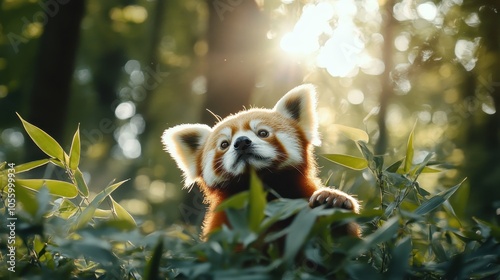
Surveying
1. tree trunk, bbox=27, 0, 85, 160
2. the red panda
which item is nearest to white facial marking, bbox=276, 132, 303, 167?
the red panda

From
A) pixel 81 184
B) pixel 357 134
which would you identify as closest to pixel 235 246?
pixel 81 184

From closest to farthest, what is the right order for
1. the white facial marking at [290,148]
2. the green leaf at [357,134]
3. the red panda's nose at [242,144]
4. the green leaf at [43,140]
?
the green leaf at [43,140], the green leaf at [357,134], the red panda's nose at [242,144], the white facial marking at [290,148]

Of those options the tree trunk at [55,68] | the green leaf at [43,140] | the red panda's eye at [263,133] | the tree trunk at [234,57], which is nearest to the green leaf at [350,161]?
the red panda's eye at [263,133]

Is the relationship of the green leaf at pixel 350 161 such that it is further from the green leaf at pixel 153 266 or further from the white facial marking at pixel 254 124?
the green leaf at pixel 153 266

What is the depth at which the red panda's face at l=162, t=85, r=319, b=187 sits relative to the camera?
295cm

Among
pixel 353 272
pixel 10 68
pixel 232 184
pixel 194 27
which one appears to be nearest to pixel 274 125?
pixel 232 184

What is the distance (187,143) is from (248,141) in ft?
2.37

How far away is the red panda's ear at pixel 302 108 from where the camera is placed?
3414 mm

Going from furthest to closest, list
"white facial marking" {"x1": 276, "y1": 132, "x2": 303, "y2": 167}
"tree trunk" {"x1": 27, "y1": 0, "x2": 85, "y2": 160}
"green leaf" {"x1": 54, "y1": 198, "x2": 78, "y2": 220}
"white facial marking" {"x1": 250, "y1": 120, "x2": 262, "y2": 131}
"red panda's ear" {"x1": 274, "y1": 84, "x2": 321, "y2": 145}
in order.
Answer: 1. "tree trunk" {"x1": 27, "y1": 0, "x2": 85, "y2": 160}
2. "red panda's ear" {"x1": 274, "y1": 84, "x2": 321, "y2": 145}
3. "white facial marking" {"x1": 250, "y1": 120, "x2": 262, "y2": 131}
4. "white facial marking" {"x1": 276, "y1": 132, "x2": 303, "y2": 167}
5. "green leaf" {"x1": 54, "y1": 198, "x2": 78, "y2": 220}

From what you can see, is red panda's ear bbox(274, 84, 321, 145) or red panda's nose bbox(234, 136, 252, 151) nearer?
red panda's nose bbox(234, 136, 252, 151)

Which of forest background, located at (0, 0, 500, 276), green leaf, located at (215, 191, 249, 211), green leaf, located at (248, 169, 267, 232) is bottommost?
forest background, located at (0, 0, 500, 276)

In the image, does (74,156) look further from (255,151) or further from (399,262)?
(399,262)

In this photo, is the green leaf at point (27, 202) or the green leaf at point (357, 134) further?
the green leaf at point (357, 134)

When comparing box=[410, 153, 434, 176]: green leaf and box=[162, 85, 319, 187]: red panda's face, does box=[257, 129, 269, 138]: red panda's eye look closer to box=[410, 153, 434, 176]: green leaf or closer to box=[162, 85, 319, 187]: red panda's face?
box=[162, 85, 319, 187]: red panda's face
